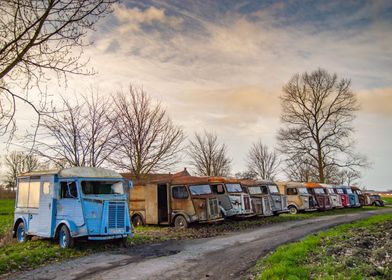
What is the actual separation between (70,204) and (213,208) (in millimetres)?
8453

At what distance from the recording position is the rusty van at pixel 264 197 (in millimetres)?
24141

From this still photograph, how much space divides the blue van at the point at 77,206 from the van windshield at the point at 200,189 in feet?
18.8

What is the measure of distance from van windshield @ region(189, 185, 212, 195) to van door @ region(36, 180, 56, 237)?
7762mm

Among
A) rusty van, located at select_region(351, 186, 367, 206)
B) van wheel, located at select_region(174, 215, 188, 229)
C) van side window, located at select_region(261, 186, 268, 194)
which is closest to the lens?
van wheel, located at select_region(174, 215, 188, 229)

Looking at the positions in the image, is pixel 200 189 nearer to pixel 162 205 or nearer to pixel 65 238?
pixel 162 205

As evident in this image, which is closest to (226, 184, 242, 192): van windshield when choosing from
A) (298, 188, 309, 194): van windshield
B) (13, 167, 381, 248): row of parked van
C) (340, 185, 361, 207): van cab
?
(13, 167, 381, 248): row of parked van

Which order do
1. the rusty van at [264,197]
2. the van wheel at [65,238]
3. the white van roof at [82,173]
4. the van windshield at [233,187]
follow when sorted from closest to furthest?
the van wheel at [65,238] → the white van roof at [82,173] → the van windshield at [233,187] → the rusty van at [264,197]

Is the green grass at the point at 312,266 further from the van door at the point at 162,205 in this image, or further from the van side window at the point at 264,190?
the van side window at the point at 264,190

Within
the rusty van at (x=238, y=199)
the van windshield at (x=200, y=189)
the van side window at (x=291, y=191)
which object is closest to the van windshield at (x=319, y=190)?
the van side window at (x=291, y=191)

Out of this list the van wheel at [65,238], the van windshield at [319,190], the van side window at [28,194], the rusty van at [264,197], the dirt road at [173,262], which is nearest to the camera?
the dirt road at [173,262]

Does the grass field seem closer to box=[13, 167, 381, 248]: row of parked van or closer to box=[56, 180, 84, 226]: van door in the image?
box=[13, 167, 381, 248]: row of parked van

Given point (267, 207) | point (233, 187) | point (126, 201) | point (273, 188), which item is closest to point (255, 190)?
point (267, 207)

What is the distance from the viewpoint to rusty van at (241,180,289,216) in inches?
950

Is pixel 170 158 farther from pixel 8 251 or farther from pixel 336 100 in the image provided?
pixel 336 100
